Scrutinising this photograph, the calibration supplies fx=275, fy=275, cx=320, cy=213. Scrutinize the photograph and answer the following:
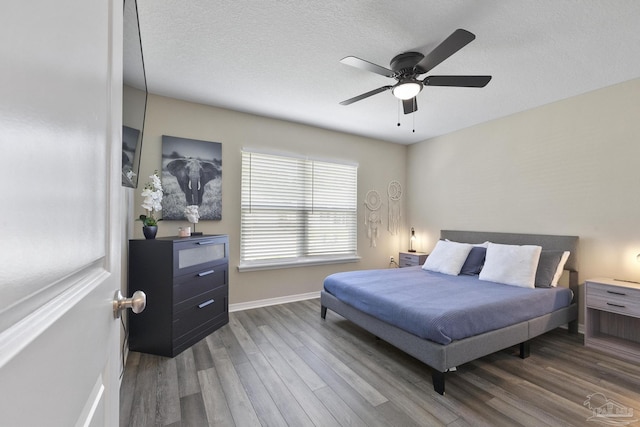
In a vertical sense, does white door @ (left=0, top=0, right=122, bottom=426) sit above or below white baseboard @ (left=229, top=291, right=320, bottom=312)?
above

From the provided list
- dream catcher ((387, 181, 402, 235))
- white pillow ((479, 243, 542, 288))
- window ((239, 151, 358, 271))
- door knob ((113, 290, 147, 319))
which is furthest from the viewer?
dream catcher ((387, 181, 402, 235))

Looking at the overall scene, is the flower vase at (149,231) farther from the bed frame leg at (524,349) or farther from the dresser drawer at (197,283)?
the bed frame leg at (524,349)

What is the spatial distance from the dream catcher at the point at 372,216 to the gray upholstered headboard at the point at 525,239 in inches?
44.5

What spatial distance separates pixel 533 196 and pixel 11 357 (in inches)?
176

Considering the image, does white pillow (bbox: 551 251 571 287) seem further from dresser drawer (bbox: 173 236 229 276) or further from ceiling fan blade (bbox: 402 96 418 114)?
dresser drawer (bbox: 173 236 229 276)

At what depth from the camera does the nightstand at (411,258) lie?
461 cm

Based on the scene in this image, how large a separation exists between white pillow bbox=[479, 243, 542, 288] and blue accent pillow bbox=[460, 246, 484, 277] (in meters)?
0.21

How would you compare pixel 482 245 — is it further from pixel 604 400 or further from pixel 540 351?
pixel 604 400

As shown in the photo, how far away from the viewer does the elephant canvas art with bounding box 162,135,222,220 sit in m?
3.26

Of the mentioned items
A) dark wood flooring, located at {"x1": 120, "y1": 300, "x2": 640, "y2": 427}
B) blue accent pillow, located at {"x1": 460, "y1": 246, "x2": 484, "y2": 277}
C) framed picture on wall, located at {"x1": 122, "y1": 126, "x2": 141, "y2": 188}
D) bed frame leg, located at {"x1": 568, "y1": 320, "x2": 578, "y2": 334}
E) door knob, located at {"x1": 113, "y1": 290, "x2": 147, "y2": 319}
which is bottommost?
dark wood flooring, located at {"x1": 120, "y1": 300, "x2": 640, "y2": 427}

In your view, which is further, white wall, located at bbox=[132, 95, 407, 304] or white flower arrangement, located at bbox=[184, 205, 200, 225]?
white wall, located at bbox=[132, 95, 407, 304]

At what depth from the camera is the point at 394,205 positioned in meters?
5.20

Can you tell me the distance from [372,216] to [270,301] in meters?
2.27

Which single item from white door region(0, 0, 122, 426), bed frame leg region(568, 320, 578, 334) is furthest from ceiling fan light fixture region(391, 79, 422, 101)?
bed frame leg region(568, 320, 578, 334)
